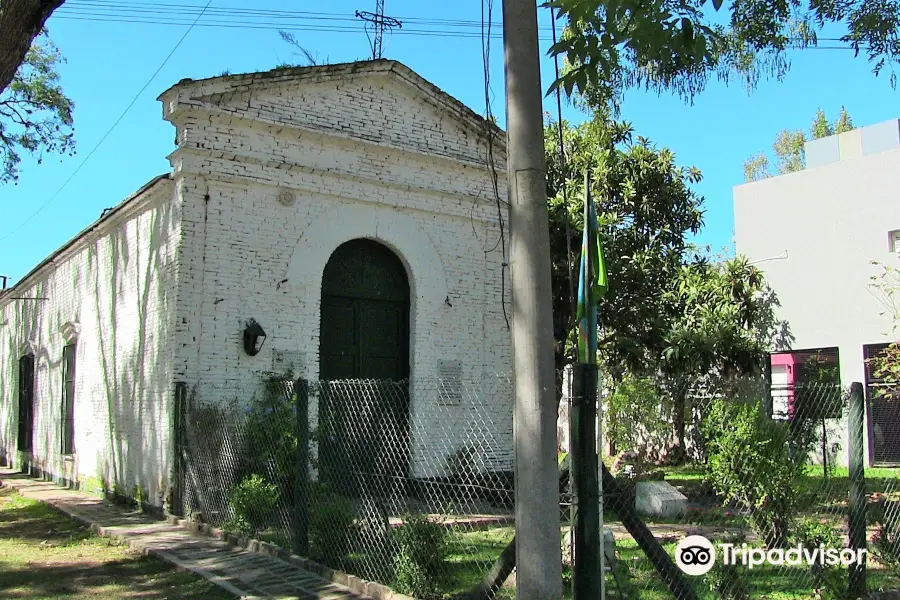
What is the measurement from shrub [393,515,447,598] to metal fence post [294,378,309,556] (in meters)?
1.73

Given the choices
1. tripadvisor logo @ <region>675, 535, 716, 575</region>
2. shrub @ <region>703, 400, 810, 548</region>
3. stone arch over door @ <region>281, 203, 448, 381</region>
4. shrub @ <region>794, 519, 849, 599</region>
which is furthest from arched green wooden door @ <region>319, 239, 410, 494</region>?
shrub @ <region>794, 519, 849, 599</region>

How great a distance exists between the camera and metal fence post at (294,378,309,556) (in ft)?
23.4

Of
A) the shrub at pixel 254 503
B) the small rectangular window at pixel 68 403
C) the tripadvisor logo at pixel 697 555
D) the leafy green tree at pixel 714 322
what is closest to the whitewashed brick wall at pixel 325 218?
the shrub at pixel 254 503

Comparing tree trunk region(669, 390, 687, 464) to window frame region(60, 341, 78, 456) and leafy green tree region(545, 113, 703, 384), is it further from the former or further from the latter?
window frame region(60, 341, 78, 456)

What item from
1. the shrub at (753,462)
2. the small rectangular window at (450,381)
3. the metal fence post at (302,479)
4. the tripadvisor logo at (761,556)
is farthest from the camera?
the small rectangular window at (450,381)

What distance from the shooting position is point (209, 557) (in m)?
7.55

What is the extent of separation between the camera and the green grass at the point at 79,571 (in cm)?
645

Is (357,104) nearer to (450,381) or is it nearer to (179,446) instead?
(450,381)

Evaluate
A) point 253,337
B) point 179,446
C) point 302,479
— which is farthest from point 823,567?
point 179,446

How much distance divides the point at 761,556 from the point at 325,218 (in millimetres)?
7608

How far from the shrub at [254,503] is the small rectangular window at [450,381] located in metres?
4.30

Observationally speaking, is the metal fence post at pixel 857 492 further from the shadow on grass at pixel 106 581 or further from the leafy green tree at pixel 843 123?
the leafy green tree at pixel 843 123

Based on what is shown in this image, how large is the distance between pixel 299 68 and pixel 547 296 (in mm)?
8205

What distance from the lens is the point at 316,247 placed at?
36.1 feet
